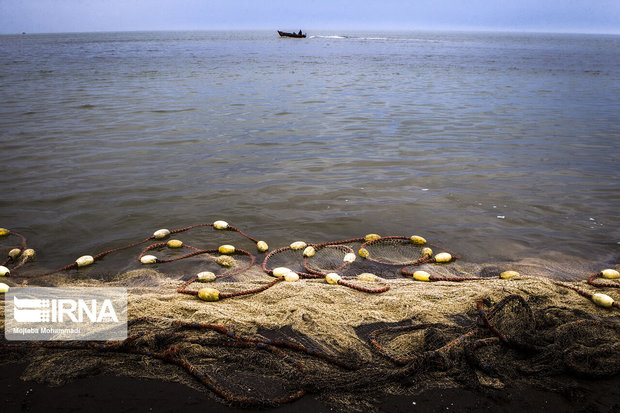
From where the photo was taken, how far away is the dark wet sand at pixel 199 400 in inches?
98.0

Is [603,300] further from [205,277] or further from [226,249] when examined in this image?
[226,249]

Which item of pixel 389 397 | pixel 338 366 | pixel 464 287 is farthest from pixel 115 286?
pixel 464 287

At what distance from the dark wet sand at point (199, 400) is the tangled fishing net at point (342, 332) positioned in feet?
0.22

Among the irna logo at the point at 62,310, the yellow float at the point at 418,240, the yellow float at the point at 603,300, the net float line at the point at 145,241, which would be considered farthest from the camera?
the yellow float at the point at 418,240

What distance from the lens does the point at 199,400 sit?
8.43 ft

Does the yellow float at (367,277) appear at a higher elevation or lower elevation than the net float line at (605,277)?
lower

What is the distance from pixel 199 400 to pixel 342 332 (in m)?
1.15

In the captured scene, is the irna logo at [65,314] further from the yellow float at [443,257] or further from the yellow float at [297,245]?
the yellow float at [443,257]

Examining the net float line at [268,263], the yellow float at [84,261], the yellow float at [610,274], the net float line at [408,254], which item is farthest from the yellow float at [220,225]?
the yellow float at [610,274]

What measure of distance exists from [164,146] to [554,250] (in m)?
7.68

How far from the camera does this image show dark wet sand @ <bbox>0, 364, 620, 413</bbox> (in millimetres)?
2490

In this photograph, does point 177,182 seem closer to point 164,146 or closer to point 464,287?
point 164,146

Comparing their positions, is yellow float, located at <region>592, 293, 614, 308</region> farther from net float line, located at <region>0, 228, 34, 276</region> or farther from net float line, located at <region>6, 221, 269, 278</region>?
net float line, located at <region>0, 228, 34, 276</region>

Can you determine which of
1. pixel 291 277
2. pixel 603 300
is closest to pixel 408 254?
pixel 291 277
